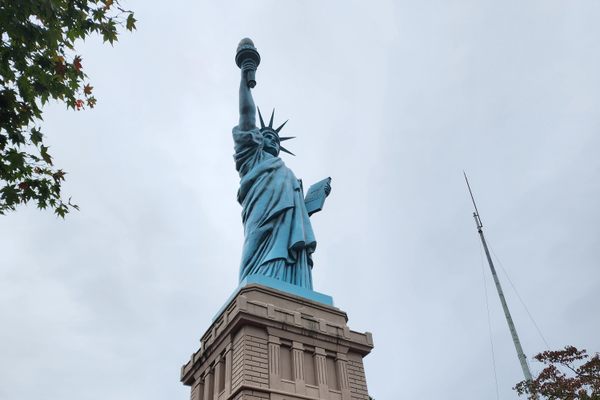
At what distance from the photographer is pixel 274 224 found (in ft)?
86.0

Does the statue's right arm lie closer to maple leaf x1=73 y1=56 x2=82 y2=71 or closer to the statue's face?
the statue's face

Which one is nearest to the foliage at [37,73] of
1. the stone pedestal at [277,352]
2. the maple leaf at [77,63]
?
the maple leaf at [77,63]

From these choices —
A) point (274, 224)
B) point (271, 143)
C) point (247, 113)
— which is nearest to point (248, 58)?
point (247, 113)

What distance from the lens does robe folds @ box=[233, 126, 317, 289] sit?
984 inches

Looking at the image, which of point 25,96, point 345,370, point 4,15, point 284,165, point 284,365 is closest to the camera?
point 4,15

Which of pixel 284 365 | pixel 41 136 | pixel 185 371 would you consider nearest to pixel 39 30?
pixel 41 136

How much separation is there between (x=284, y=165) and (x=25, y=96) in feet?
68.1

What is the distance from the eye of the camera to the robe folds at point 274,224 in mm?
25000

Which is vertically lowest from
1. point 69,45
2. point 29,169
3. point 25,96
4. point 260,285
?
point 29,169

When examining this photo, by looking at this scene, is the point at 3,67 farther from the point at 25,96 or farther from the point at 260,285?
the point at 260,285

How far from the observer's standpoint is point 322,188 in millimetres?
30500

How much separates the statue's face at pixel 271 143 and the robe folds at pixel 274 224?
1.14 meters

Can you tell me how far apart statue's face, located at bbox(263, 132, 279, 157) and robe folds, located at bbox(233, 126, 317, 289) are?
114cm

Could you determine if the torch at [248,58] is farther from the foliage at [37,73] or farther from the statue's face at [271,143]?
the foliage at [37,73]
